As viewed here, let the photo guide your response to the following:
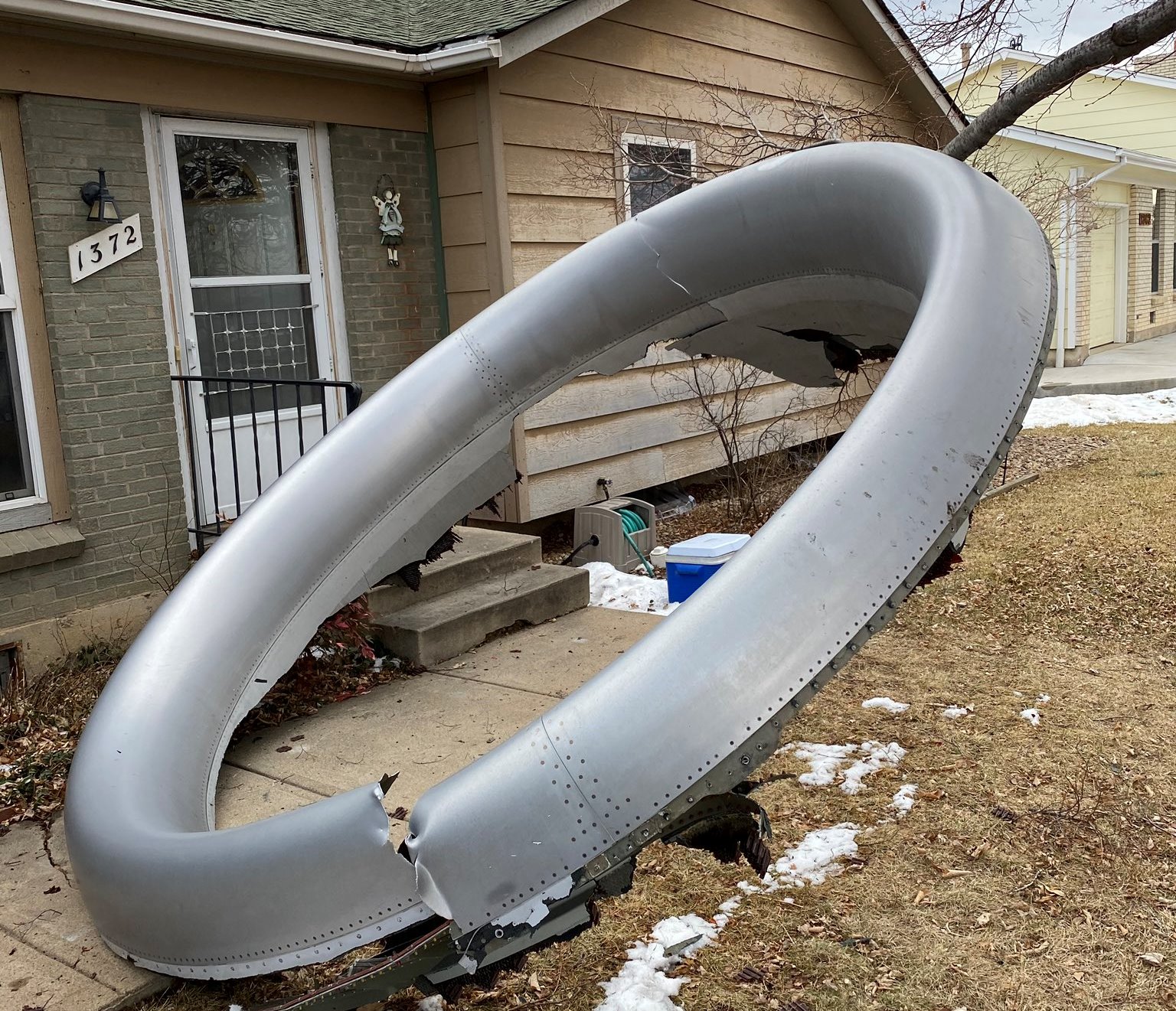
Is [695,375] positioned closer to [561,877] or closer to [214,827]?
[214,827]

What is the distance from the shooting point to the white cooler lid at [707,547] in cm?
578

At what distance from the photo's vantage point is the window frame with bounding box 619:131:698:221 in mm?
7945

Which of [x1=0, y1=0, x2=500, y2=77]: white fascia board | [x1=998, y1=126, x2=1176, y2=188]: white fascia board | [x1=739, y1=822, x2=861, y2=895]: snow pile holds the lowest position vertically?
[x1=739, y1=822, x2=861, y2=895]: snow pile

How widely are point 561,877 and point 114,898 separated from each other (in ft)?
4.64

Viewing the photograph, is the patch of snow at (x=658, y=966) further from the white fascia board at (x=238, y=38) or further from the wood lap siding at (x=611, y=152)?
the white fascia board at (x=238, y=38)

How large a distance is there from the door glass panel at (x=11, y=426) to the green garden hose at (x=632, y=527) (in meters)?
3.56

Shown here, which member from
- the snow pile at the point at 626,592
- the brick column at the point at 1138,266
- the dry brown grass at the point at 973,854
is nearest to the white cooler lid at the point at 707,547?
the snow pile at the point at 626,592

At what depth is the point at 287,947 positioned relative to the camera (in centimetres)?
269

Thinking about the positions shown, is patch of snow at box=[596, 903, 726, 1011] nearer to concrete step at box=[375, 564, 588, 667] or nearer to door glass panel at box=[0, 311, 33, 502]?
concrete step at box=[375, 564, 588, 667]

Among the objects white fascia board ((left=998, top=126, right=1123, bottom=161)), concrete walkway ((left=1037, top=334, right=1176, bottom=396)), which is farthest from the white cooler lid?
white fascia board ((left=998, top=126, right=1123, bottom=161))

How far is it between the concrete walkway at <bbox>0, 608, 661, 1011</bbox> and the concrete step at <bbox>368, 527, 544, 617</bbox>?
46cm

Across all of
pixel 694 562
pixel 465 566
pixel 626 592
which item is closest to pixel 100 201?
pixel 465 566

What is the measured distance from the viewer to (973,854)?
3537mm

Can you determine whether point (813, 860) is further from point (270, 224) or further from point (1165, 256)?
point (1165, 256)
